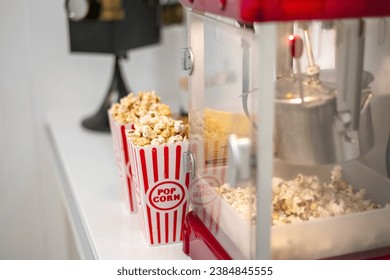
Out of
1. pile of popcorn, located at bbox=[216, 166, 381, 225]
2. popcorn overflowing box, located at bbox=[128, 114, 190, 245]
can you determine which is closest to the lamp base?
popcorn overflowing box, located at bbox=[128, 114, 190, 245]

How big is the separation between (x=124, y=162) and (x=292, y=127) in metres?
0.36

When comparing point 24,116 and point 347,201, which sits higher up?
point 347,201

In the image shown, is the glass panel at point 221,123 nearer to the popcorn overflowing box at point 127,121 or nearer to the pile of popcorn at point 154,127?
the pile of popcorn at point 154,127

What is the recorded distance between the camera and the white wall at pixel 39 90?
61.8 inches

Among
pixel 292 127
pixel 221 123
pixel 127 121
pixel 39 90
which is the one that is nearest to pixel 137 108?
pixel 127 121

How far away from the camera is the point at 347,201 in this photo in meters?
0.79

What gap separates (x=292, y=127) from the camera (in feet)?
2.33

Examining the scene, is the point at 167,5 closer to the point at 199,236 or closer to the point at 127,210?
the point at 127,210

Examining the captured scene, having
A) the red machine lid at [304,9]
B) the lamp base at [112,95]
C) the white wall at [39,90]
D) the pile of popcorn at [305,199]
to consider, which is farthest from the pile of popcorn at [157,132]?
the white wall at [39,90]

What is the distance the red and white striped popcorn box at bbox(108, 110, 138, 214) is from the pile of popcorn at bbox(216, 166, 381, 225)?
0.23 meters

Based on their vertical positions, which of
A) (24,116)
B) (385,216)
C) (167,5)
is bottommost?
(24,116)

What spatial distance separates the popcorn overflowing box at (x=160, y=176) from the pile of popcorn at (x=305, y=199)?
96 mm
